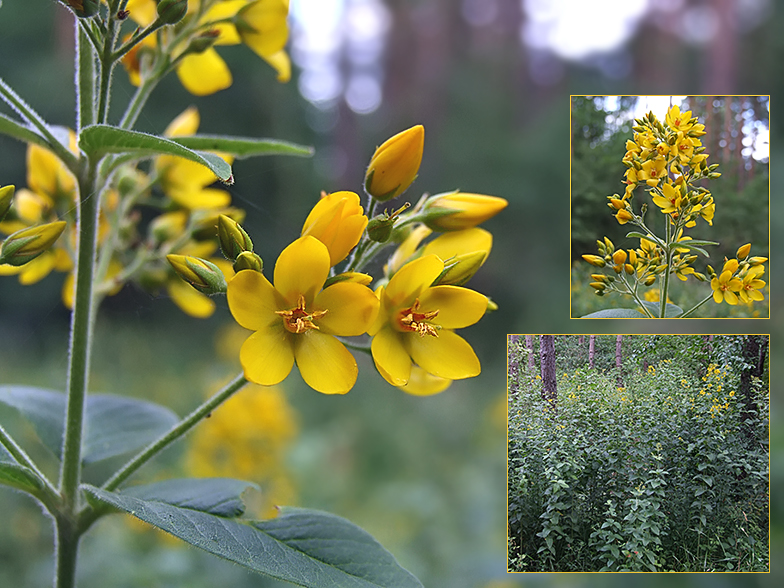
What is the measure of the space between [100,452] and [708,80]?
7.72 metres

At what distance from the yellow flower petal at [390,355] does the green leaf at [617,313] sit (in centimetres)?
40

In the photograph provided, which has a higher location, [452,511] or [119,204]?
[119,204]

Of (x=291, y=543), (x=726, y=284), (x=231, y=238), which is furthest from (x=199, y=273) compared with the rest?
(x=726, y=284)

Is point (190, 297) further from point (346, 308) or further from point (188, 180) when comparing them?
point (346, 308)

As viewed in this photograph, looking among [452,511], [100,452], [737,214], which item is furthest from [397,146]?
[452,511]

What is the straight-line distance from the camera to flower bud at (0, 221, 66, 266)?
0.62m

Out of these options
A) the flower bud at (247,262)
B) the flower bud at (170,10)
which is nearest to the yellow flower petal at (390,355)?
the flower bud at (247,262)

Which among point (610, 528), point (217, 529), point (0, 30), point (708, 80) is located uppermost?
point (708, 80)

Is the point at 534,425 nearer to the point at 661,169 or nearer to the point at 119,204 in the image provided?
the point at 661,169

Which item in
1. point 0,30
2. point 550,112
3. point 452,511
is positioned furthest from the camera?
point 550,112

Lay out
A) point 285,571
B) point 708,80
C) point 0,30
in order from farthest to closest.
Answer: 1. point 708,80
2. point 0,30
3. point 285,571

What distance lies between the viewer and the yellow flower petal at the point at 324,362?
577 mm

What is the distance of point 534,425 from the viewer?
96cm

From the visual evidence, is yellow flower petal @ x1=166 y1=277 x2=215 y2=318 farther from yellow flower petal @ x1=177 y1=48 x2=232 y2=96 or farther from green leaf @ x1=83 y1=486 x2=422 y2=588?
green leaf @ x1=83 y1=486 x2=422 y2=588
